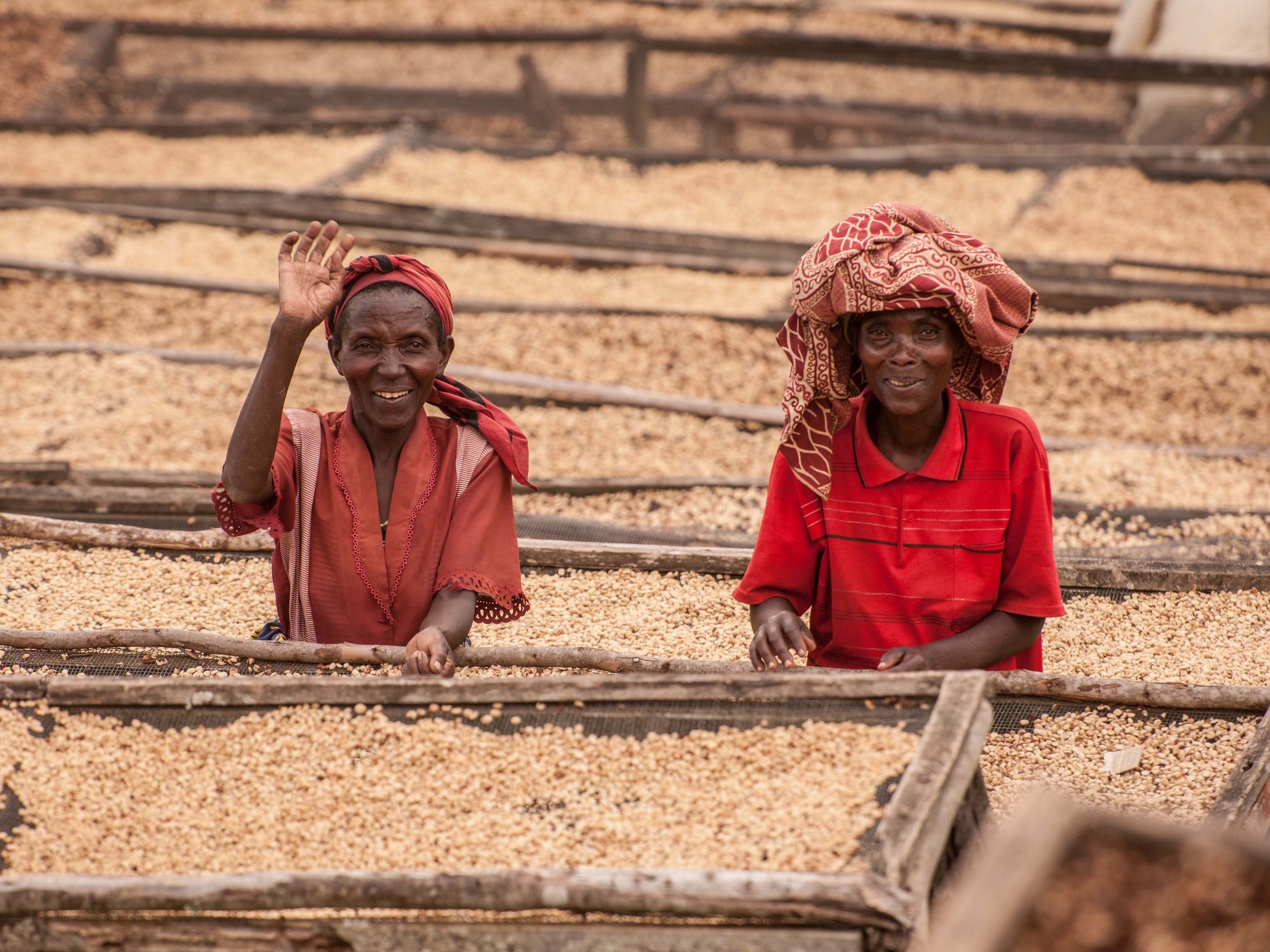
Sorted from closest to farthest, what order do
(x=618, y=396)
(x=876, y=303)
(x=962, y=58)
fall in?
(x=876, y=303) < (x=618, y=396) < (x=962, y=58)

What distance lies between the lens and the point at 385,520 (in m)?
Answer: 2.80

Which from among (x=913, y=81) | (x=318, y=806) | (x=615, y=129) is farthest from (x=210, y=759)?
(x=913, y=81)

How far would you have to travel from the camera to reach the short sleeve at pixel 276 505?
2.66 m

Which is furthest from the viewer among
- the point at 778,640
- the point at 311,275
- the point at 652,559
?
the point at 652,559

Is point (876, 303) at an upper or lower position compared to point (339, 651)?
upper

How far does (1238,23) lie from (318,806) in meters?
9.39

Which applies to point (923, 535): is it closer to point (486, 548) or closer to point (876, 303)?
point (876, 303)

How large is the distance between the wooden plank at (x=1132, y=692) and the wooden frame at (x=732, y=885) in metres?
0.57

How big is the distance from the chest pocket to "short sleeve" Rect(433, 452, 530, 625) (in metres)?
0.98

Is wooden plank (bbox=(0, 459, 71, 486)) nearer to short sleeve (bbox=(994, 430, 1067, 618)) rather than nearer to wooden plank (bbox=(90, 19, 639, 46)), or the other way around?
short sleeve (bbox=(994, 430, 1067, 618))

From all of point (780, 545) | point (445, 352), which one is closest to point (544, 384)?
point (445, 352)

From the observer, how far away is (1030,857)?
130cm

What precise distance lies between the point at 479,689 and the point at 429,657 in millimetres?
194

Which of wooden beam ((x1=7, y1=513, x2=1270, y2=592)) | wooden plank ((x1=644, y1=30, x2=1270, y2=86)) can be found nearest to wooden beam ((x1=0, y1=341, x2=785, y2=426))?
wooden beam ((x1=7, y1=513, x2=1270, y2=592))
